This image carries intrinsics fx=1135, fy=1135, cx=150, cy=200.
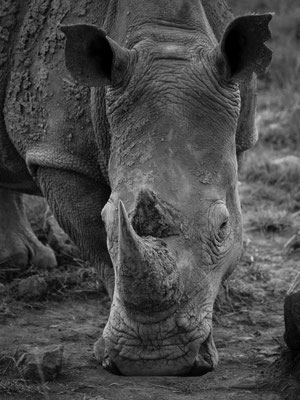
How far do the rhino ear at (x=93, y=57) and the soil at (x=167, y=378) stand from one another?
1.37 m

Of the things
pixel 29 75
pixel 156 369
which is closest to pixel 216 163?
pixel 156 369

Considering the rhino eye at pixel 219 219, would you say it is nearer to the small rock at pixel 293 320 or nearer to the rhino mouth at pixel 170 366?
the rhino mouth at pixel 170 366

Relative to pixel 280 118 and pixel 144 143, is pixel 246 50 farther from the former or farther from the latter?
pixel 280 118

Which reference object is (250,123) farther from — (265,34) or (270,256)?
(270,256)

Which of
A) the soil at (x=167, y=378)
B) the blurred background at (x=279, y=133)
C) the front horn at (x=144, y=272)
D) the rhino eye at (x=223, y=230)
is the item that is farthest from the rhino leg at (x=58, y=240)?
the front horn at (x=144, y=272)

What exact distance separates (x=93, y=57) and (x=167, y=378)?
4.98 ft

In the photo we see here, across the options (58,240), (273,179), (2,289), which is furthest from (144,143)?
(273,179)

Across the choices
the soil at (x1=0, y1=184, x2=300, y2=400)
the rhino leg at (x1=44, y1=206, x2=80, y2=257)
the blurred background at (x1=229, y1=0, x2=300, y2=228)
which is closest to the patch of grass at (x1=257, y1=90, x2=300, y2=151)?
the blurred background at (x1=229, y1=0, x2=300, y2=228)

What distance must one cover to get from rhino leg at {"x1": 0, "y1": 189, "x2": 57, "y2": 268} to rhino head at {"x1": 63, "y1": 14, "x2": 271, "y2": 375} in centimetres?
206

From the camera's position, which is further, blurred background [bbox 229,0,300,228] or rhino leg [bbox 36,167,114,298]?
blurred background [bbox 229,0,300,228]

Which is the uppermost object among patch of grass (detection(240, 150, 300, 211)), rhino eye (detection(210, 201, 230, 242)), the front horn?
rhino eye (detection(210, 201, 230, 242))

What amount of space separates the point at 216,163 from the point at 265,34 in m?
0.63

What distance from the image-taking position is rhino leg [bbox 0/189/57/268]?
714cm

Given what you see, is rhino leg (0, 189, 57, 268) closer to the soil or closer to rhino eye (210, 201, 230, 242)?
the soil
